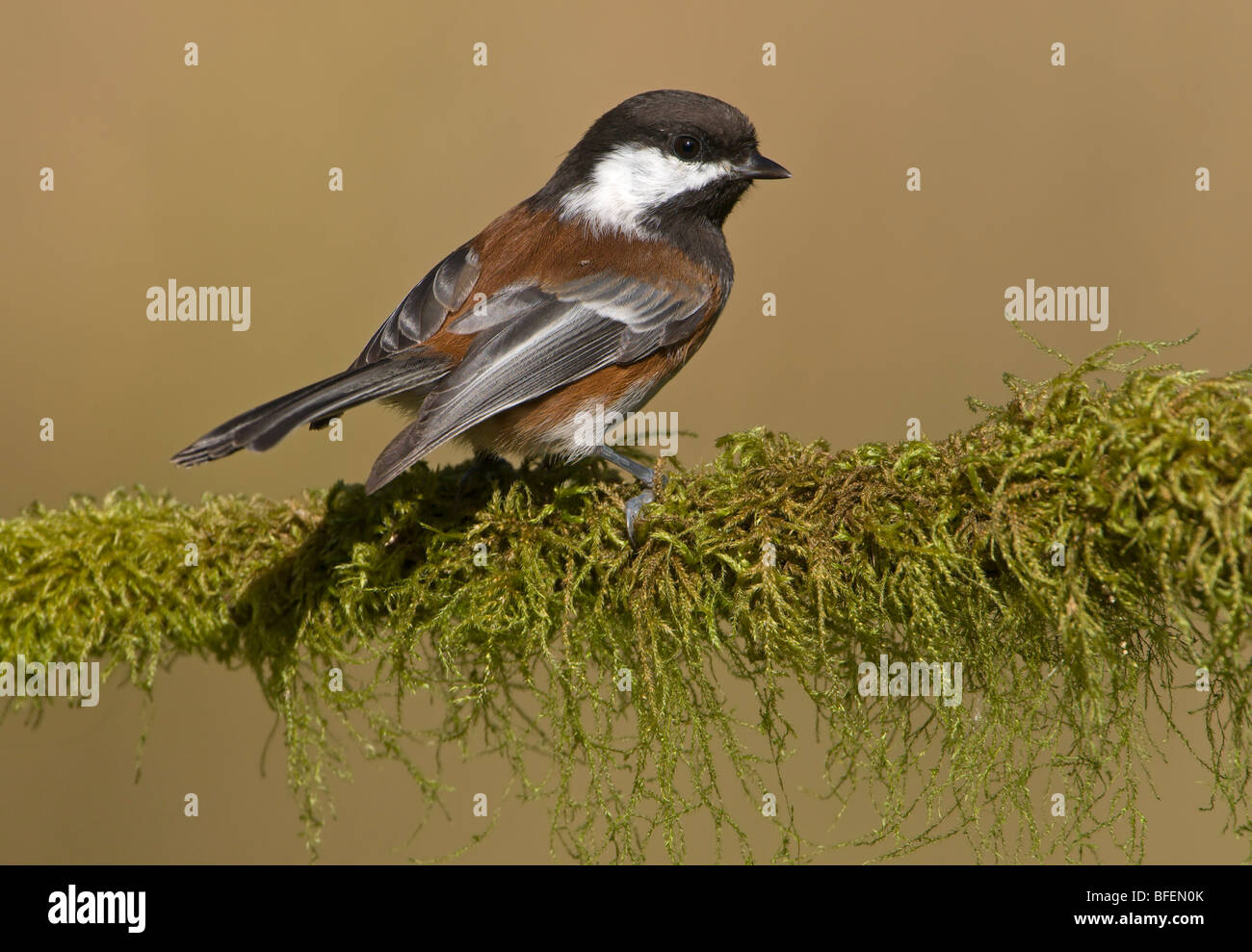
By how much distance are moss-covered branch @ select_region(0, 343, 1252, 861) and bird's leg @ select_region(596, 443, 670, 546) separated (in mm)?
40

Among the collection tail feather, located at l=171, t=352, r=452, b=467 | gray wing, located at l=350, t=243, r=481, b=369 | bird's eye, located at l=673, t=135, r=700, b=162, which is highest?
bird's eye, located at l=673, t=135, r=700, b=162

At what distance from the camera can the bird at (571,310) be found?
2342 mm

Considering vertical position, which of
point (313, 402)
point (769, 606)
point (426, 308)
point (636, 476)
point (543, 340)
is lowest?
point (769, 606)

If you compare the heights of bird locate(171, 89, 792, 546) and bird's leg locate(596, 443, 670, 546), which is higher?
bird locate(171, 89, 792, 546)

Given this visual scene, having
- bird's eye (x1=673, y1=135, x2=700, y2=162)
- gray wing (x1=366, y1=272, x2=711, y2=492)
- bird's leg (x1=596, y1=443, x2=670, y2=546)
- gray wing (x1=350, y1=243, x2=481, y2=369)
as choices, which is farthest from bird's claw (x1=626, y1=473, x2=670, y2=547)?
bird's eye (x1=673, y1=135, x2=700, y2=162)

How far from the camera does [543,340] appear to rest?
2570 millimetres

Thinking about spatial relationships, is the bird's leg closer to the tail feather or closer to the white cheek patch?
the tail feather

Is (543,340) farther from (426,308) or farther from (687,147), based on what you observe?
(687,147)

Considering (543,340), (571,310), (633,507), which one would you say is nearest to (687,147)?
(571,310)

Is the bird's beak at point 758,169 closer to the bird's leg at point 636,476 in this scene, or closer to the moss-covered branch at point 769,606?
the bird's leg at point 636,476

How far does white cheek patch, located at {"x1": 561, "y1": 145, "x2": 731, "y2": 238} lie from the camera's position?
298 cm

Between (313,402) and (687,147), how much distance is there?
4.84 ft

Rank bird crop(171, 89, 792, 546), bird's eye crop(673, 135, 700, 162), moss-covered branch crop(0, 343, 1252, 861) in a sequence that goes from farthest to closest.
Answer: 1. bird's eye crop(673, 135, 700, 162)
2. bird crop(171, 89, 792, 546)
3. moss-covered branch crop(0, 343, 1252, 861)

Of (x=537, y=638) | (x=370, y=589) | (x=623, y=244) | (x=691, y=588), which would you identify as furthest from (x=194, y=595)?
(x=623, y=244)
